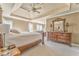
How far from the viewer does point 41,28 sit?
1944 mm

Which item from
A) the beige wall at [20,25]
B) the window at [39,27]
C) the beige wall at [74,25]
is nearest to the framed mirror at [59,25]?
the beige wall at [74,25]

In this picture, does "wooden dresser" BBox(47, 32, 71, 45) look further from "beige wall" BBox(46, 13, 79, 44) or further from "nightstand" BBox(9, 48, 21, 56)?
"nightstand" BBox(9, 48, 21, 56)

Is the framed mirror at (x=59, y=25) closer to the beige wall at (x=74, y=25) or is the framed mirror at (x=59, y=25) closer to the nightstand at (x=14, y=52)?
the beige wall at (x=74, y=25)

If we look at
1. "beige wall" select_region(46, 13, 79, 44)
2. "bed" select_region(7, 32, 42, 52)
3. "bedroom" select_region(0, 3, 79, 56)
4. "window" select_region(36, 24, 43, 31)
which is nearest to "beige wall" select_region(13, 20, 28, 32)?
"bedroom" select_region(0, 3, 79, 56)

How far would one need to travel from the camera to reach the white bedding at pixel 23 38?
71.1 inches

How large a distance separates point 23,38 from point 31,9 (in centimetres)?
58

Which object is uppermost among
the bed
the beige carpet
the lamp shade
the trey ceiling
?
the trey ceiling

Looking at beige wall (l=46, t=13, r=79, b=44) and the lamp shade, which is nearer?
the lamp shade

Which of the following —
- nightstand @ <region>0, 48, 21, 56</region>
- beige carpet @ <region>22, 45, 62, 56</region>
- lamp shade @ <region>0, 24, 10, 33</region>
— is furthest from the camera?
beige carpet @ <region>22, 45, 62, 56</region>

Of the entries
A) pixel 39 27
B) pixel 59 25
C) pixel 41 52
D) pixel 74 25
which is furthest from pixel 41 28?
pixel 74 25

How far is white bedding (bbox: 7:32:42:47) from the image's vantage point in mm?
1805

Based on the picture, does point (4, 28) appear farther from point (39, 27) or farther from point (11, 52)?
point (39, 27)

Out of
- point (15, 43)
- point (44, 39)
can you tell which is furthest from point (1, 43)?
point (44, 39)

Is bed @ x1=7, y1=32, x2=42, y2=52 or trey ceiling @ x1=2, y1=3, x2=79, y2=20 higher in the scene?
trey ceiling @ x1=2, y1=3, x2=79, y2=20
